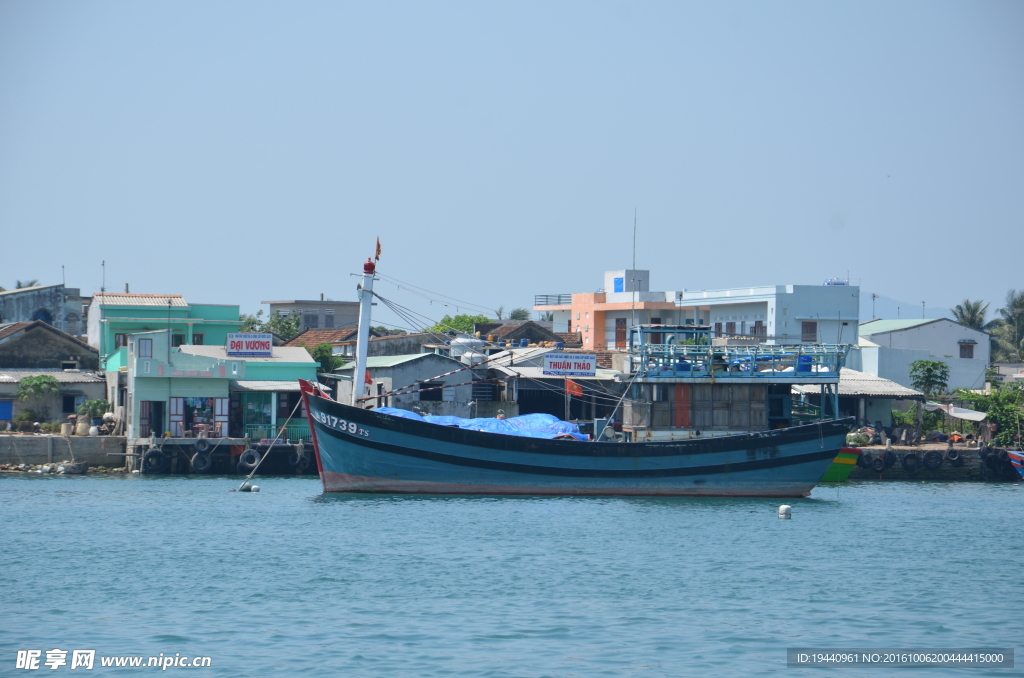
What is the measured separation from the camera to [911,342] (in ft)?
193

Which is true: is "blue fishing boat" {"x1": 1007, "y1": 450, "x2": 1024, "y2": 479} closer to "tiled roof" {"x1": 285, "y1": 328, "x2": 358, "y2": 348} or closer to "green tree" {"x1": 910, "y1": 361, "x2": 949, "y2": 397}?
"green tree" {"x1": 910, "y1": 361, "x2": 949, "y2": 397}

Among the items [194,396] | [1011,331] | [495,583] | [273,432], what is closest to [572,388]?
[273,432]

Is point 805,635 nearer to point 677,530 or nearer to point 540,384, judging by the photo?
point 677,530

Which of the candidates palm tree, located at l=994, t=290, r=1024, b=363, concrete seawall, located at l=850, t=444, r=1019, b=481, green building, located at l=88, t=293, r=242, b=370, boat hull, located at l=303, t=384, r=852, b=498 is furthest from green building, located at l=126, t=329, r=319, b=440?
palm tree, located at l=994, t=290, r=1024, b=363

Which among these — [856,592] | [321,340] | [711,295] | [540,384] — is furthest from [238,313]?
[856,592]

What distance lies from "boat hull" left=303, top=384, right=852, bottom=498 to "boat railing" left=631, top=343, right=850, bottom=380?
1716 millimetres

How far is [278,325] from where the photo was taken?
217 feet

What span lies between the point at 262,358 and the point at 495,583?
25.1m

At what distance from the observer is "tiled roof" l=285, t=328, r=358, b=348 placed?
5531 centimetres

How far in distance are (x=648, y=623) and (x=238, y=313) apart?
36.1 metres

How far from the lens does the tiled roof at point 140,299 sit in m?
50.1

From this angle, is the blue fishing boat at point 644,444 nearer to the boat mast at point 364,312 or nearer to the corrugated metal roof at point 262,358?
the boat mast at point 364,312

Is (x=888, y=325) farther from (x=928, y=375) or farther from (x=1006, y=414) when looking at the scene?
(x=1006, y=414)

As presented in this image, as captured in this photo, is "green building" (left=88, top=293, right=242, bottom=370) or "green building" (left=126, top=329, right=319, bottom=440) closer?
"green building" (left=126, top=329, right=319, bottom=440)
